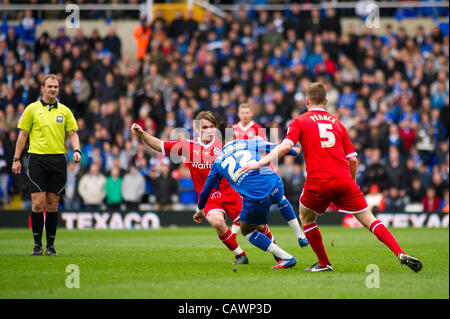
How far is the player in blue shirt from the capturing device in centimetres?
893

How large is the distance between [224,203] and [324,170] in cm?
204

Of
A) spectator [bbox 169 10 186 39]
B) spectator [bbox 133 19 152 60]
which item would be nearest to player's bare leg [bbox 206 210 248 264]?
spectator [bbox 133 19 152 60]

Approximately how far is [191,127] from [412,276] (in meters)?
13.3

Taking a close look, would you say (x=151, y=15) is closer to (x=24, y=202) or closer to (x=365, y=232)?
(x=24, y=202)

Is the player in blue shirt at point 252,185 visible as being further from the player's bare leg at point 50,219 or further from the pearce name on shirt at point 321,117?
the player's bare leg at point 50,219

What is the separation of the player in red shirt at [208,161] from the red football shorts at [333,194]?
1.65m

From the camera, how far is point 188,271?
9.07 m

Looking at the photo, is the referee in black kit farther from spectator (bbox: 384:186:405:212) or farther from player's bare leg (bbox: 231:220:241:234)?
spectator (bbox: 384:186:405:212)

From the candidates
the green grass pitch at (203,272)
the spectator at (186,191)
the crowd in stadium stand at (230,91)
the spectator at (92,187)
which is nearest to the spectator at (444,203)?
the crowd in stadium stand at (230,91)

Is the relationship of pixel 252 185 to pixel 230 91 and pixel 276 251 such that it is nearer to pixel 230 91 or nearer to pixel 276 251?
pixel 276 251

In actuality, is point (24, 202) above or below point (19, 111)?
below

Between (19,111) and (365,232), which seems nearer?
(365,232)

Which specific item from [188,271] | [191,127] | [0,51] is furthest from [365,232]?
[0,51]
